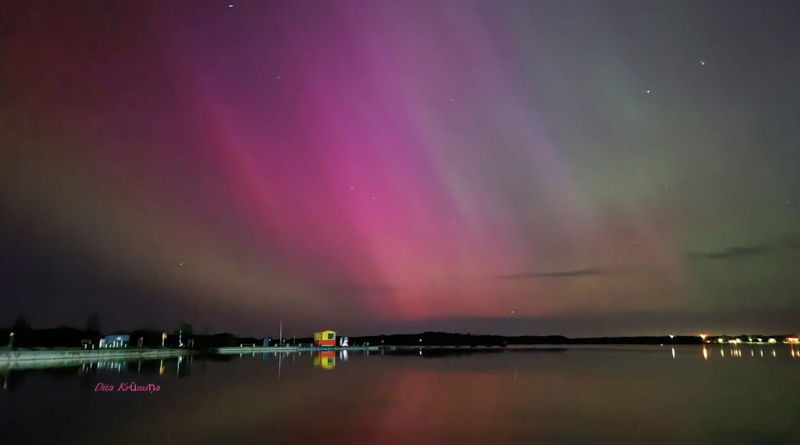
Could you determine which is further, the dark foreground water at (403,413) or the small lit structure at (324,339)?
the small lit structure at (324,339)

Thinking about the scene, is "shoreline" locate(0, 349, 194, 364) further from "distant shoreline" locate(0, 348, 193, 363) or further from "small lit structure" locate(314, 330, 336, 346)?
"small lit structure" locate(314, 330, 336, 346)

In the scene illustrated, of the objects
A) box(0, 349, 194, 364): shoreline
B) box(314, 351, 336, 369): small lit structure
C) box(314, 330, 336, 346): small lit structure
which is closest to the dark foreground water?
box(314, 351, 336, 369): small lit structure

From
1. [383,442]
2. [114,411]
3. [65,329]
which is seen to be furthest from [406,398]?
[65,329]

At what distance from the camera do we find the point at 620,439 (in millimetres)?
12227

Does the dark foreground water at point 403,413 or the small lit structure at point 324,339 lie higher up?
the dark foreground water at point 403,413

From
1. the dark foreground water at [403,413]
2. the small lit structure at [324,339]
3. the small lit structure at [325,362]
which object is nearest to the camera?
the dark foreground water at [403,413]

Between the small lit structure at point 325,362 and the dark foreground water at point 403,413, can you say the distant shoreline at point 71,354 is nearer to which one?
the small lit structure at point 325,362

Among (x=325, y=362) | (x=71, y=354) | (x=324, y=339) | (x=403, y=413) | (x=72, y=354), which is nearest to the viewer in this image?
(x=403, y=413)

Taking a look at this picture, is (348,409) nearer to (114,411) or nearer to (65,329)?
(114,411)

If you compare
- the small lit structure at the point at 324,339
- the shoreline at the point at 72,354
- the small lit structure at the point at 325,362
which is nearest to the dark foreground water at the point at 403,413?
the small lit structure at the point at 325,362

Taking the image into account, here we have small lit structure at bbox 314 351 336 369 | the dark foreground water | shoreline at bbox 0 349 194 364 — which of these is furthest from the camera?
shoreline at bbox 0 349 194 364

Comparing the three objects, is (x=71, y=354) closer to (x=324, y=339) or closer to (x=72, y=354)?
(x=72, y=354)

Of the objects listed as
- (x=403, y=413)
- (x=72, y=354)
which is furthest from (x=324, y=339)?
(x=403, y=413)

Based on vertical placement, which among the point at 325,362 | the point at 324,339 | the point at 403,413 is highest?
the point at 403,413
